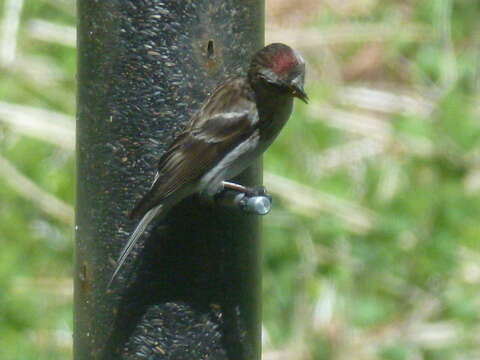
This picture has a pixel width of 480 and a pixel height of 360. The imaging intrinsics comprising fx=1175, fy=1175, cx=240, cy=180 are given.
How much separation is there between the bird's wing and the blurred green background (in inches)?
97.2

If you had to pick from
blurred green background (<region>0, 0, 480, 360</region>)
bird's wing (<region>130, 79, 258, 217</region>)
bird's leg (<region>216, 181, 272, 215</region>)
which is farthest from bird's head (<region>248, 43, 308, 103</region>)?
blurred green background (<region>0, 0, 480, 360</region>)

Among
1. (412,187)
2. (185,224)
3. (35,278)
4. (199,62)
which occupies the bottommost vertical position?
(35,278)

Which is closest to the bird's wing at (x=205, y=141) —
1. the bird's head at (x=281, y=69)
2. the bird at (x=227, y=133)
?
the bird at (x=227, y=133)

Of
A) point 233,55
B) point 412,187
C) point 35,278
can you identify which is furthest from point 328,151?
point 233,55

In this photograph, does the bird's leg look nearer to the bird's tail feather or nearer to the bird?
the bird

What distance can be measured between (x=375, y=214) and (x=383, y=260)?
0.29 metres

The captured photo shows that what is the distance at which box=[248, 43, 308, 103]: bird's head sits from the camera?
429 centimetres

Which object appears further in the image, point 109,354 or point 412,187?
point 412,187

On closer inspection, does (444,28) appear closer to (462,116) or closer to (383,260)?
(462,116)

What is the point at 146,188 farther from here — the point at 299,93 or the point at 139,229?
the point at 299,93

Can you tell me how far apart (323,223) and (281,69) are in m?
2.93

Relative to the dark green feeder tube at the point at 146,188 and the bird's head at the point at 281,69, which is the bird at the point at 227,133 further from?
the dark green feeder tube at the point at 146,188

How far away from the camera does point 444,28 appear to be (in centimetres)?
859

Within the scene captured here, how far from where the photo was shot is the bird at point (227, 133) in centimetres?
431
